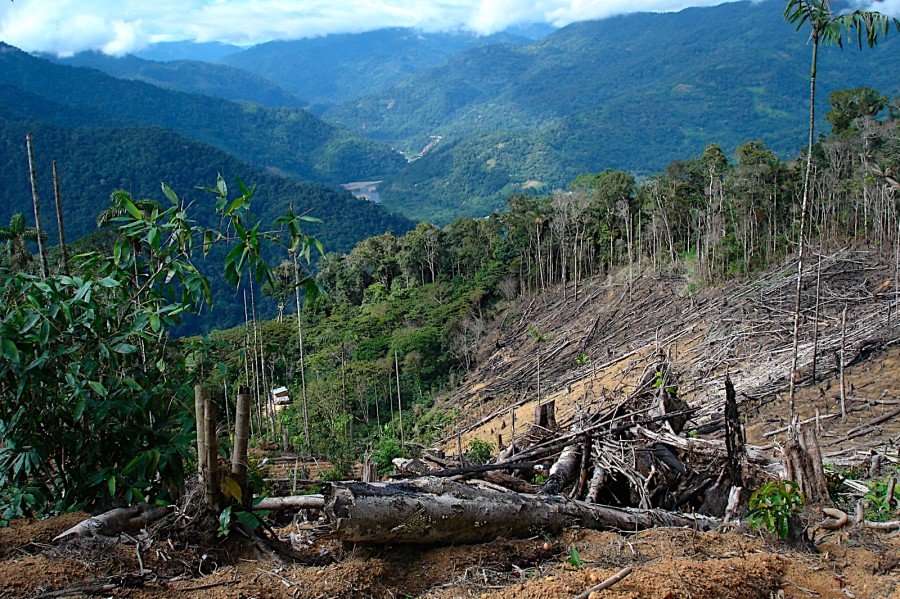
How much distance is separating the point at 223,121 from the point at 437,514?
150940 millimetres

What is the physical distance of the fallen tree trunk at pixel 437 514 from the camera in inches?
104

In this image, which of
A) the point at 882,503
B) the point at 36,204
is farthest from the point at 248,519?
the point at 36,204

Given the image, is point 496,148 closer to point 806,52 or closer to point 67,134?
point 67,134

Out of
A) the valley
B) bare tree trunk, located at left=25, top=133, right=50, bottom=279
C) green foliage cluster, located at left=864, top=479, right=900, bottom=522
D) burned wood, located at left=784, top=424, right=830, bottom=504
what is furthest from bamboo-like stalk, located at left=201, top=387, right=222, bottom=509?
green foliage cluster, located at left=864, top=479, right=900, bottom=522

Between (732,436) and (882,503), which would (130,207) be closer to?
(732,436)

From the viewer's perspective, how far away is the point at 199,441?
2660 millimetres

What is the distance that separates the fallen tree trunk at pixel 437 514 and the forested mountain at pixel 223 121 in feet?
430

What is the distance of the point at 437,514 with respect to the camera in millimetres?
2840

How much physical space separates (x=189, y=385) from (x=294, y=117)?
15572cm

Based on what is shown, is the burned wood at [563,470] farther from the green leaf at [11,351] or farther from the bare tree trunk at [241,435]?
the green leaf at [11,351]

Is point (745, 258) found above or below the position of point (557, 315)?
above

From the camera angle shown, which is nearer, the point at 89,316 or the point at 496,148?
the point at 89,316

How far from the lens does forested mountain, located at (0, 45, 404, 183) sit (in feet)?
432

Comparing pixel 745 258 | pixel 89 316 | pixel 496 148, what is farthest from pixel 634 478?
pixel 496 148
